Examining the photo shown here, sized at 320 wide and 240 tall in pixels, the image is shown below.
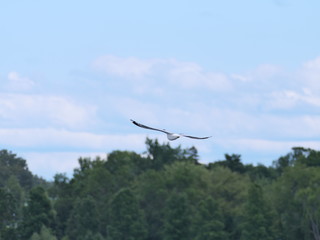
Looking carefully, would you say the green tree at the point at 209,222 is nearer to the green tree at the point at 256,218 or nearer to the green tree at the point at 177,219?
the green tree at the point at 177,219

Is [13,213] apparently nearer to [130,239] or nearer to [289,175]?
[130,239]

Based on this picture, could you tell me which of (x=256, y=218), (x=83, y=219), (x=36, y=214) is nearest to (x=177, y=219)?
(x=256, y=218)

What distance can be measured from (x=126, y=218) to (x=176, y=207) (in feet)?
29.7

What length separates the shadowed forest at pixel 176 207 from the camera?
158 m

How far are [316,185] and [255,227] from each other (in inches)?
525

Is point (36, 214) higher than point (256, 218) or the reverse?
higher

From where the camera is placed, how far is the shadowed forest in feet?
519

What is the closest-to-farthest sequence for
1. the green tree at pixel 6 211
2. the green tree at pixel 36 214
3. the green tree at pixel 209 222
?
the green tree at pixel 209 222 → the green tree at pixel 6 211 → the green tree at pixel 36 214

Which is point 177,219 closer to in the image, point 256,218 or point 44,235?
point 256,218

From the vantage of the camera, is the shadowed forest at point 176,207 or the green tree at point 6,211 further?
the green tree at point 6,211

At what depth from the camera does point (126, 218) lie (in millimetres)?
169500

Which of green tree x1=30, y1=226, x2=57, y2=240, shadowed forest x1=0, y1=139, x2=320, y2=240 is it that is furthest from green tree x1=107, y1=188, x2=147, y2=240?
green tree x1=30, y1=226, x2=57, y2=240

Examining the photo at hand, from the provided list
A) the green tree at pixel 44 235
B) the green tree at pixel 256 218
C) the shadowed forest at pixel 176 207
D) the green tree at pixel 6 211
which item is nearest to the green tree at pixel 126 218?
the shadowed forest at pixel 176 207

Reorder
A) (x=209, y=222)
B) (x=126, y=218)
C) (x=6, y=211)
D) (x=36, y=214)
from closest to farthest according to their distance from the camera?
(x=209, y=222)
(x=126, y=218)
(x=36, y=214)
(x=6, y=211)
